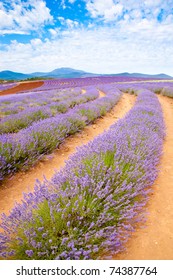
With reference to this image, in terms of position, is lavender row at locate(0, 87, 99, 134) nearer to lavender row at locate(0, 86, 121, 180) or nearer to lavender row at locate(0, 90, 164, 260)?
lavender row at locate(0, 86, 121, 180)

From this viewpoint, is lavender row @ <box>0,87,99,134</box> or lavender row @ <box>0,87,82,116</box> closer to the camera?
lavender row @ <box>0,87,99,134</box>

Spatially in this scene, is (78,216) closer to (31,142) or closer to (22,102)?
(31,142)

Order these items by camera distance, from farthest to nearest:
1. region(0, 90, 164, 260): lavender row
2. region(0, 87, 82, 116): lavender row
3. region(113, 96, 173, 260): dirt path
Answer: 1. region(0, 87, 82, 116): lavender row
2. region(113, 96, 173, 260): dirt path
3. region(0, 90, 164, 260): lavender row

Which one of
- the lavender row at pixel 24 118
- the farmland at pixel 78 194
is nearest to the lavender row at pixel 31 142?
the farmland at pixel 78 194

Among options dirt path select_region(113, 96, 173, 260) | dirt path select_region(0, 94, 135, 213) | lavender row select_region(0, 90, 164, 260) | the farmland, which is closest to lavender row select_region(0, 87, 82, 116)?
dirt path select_region(0, 94, 135, 213)

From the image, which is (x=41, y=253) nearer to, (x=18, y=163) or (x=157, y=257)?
(x=157, y=257)

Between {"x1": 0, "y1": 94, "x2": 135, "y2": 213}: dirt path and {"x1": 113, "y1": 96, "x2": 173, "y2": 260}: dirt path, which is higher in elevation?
{"x1": 0, "y1": 94, "x2": 135, "y2": 213}: dirt path

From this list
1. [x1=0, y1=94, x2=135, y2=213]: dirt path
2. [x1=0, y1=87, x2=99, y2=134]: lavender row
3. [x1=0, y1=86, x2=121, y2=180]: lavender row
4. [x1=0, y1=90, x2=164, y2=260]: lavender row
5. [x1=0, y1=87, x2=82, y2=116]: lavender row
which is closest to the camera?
[x1=0, y1=90, x2=164, y2=260]: lavender row

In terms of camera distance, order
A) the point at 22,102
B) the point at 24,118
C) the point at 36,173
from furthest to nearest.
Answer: the point at 22,102 < the point at 24,118 < the point at 36,173

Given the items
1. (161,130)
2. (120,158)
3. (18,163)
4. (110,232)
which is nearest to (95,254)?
(110,232)

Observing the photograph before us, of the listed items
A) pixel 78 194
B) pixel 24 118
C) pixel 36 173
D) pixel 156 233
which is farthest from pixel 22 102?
pixel 156 233

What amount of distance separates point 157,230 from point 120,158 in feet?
3.25

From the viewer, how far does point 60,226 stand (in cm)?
184

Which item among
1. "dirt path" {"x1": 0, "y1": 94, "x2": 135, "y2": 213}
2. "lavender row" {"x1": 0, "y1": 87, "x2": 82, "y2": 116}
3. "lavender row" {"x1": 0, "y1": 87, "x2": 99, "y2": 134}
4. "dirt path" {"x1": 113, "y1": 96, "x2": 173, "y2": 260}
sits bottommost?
"dirt path" {"x1": 113, "y1": 96, "x2": 173, "y2": 260}
